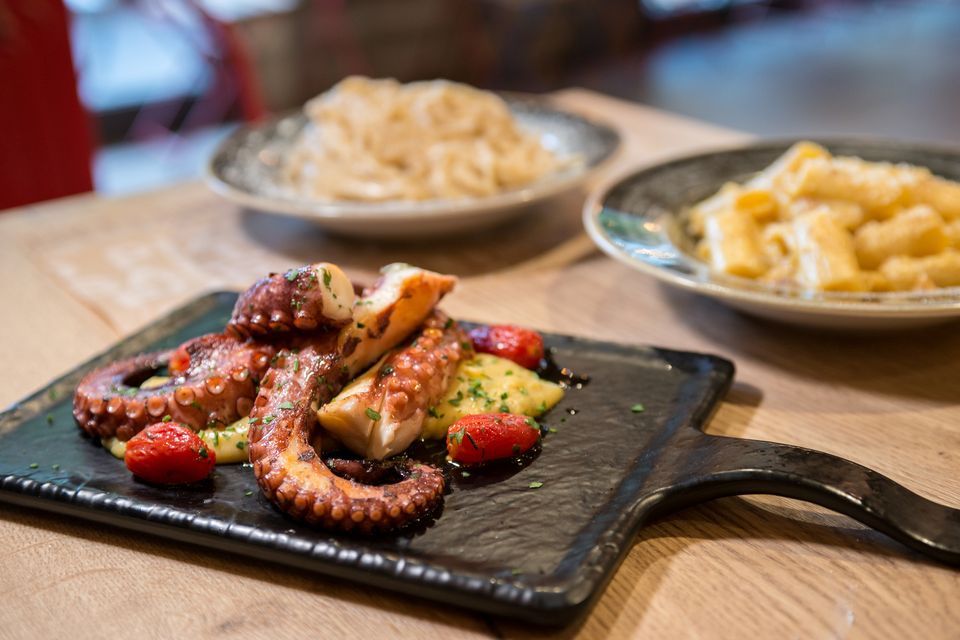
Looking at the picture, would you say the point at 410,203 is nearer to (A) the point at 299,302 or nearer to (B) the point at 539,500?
(A) the point at 299,302

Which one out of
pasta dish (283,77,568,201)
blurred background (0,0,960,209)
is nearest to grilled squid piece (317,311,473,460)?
pasta dish (283,77,568,201)

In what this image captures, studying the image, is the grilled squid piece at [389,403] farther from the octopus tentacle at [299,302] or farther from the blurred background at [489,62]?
the blurred background at [489,62]

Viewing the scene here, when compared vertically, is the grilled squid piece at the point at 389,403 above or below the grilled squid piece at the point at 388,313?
below

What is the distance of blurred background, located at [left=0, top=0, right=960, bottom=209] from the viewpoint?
6.16 metres

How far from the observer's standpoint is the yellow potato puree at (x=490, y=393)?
1336 millimetres

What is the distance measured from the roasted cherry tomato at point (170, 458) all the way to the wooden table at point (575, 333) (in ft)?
0.30

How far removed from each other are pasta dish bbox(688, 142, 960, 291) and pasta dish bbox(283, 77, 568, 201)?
2.07 feet

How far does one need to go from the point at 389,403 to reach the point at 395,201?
3.20 feet

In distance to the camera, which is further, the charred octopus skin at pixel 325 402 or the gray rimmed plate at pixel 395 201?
the gray rimmed plate at pixel 395 201

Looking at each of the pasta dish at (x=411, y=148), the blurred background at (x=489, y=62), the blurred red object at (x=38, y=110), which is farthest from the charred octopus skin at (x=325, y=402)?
the blurred background at (x=489, y=62)

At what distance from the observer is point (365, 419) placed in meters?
1.25

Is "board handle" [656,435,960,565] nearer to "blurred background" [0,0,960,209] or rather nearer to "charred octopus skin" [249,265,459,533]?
"charred octopus skin" [249,265,459,533]

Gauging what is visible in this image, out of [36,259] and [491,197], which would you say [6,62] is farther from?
[491,197]

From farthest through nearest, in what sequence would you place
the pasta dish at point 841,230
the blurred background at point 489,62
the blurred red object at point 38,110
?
the blurred background at point 489,62, the blurred red object at point 38,110, the pasta dish at point 841,230
